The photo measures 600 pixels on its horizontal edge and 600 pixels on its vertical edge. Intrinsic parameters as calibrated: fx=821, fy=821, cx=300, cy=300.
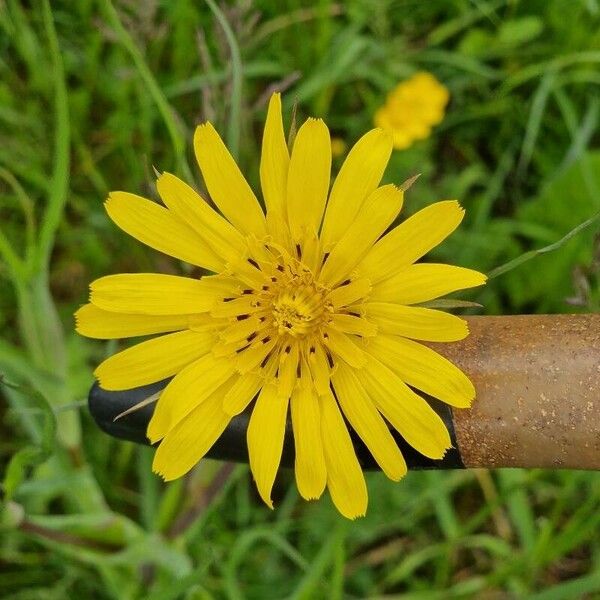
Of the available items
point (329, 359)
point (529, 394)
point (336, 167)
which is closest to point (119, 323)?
point (329, 359)

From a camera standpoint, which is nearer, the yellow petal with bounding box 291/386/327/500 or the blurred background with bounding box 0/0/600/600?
the yellow petal with bounding box 291/386/327/500

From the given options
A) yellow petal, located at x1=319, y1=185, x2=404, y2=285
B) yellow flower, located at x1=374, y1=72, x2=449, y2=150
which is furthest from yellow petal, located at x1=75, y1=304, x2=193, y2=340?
yellow flower, located at x1=374, y1=72, x2=449, y2=150

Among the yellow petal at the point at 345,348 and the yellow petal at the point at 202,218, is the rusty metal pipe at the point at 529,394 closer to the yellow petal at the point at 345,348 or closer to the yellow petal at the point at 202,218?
the yellow petal at the point at 345,348

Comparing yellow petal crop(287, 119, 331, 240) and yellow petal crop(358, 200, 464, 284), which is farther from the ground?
yellow petal crop(287, 119, 331, 240)

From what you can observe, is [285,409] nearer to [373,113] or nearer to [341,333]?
[341,333]

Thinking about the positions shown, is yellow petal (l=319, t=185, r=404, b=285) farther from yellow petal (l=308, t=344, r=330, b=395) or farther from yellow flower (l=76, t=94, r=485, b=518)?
yellow petal (l=308, t=344, r=330, b=395)

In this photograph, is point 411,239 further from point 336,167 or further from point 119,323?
point 336,167
